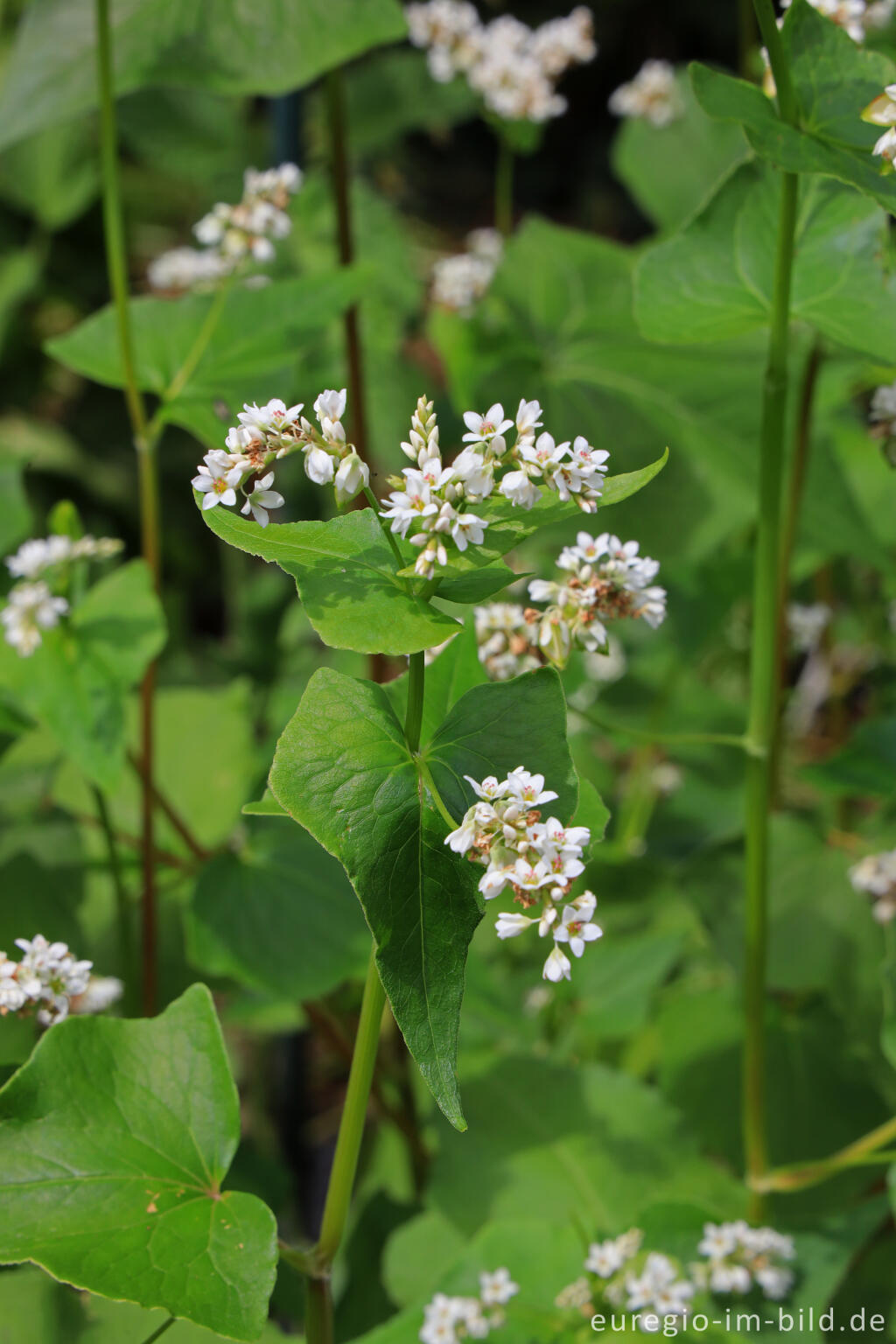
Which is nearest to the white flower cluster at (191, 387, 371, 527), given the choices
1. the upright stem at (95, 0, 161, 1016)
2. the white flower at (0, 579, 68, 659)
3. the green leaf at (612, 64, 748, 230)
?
the white flower at (0, 579, 68, 659)

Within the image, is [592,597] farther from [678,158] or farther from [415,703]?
[678,158]

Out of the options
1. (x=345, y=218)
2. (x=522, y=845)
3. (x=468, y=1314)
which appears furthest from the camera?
(x=345, y=218)

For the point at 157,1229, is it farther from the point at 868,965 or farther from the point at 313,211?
the point at 313,211

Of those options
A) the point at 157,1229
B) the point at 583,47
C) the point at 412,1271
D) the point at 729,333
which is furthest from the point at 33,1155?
the point at 583,47

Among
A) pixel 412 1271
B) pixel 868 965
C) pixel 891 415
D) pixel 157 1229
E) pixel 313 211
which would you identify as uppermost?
pixel 891 415

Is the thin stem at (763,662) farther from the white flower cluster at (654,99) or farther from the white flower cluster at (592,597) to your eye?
the white flower cluster at (654,99)

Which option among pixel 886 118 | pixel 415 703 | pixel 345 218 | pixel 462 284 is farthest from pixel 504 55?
pixel 415 703
